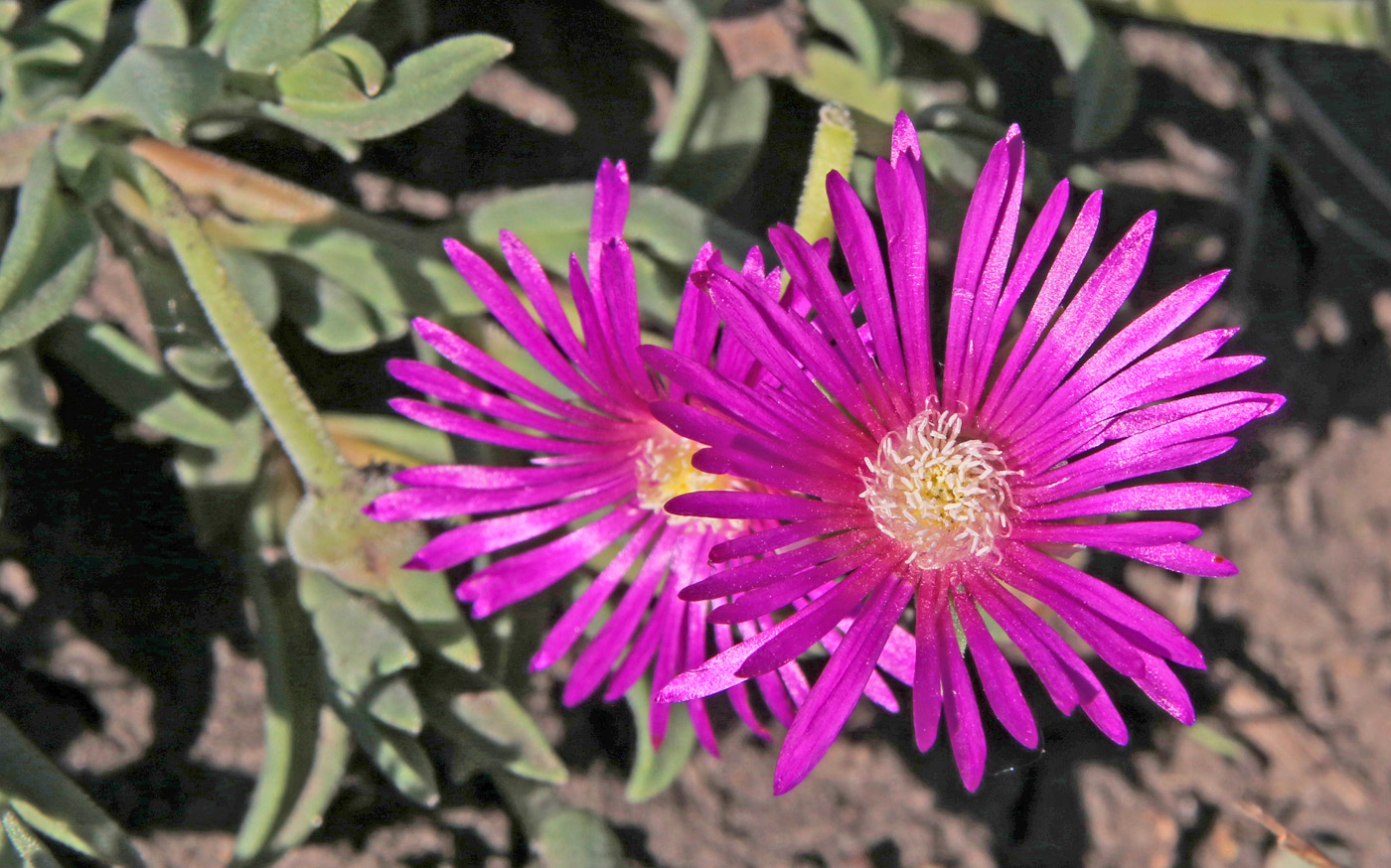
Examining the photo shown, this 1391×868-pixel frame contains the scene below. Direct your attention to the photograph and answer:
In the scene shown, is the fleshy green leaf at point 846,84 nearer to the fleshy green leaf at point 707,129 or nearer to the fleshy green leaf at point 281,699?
the fleshy green leaf at point 707,129

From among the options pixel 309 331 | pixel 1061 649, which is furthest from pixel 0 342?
pixel 1061 649

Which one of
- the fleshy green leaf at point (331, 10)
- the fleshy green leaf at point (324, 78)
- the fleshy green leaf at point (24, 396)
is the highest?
the fleshy green leaf at point (331, 10)

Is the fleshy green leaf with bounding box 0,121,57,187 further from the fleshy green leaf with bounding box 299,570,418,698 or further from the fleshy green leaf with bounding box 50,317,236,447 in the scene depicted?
the fleshy green leaf with bounding box 299,570,418,698

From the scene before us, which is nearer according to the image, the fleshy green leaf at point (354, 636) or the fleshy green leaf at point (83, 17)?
the fleshy green leaf at point (354, 636)

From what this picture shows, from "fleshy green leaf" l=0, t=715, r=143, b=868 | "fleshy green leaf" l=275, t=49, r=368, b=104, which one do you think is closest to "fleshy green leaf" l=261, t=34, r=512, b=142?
"fleshy green leaf" l=275, t=49, r=368, b=104

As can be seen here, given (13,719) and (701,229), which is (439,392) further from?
(13,719)

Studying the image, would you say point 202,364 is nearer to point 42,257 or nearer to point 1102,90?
point 42,257

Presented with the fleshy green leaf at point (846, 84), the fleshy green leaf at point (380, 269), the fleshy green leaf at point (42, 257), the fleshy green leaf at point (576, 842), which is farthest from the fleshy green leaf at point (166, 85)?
the fleshy green leaf at point (576, 842)
